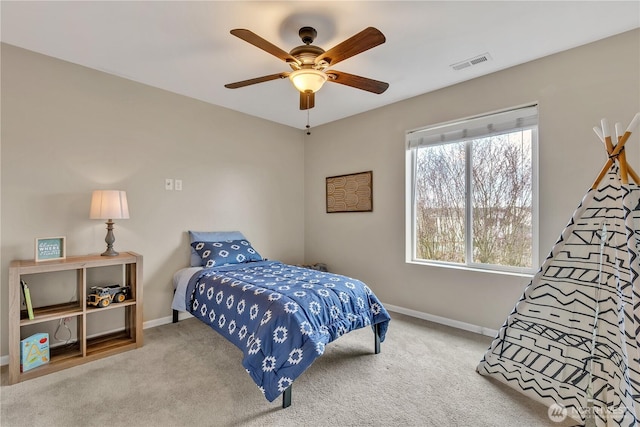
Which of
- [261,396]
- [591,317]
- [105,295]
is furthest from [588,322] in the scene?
[105,295]

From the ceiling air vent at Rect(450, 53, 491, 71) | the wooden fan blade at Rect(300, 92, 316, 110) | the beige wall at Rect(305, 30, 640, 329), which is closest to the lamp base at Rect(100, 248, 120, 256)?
Result: the wooden fan blade at Rect(300, 92, 316, 110)

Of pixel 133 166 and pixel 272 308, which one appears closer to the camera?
pixel 272 308

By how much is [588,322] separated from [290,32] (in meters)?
2.77

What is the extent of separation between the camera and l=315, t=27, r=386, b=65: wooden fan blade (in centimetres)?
165

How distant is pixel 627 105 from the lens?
225 centimetres

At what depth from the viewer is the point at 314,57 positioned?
2.04 meters

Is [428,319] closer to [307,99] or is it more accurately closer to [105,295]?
[307,99]

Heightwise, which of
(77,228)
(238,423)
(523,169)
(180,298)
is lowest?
(238,423)

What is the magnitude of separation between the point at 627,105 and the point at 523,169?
0.79 m

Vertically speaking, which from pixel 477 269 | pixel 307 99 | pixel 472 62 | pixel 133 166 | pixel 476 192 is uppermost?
pixel 472 62

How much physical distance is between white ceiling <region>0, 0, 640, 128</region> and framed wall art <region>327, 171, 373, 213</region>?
1321 millimetres

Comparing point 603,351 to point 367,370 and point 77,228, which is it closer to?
point 367,370

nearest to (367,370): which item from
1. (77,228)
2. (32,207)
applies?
(77,228)

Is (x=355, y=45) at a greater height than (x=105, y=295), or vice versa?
(x=355, y=45)
